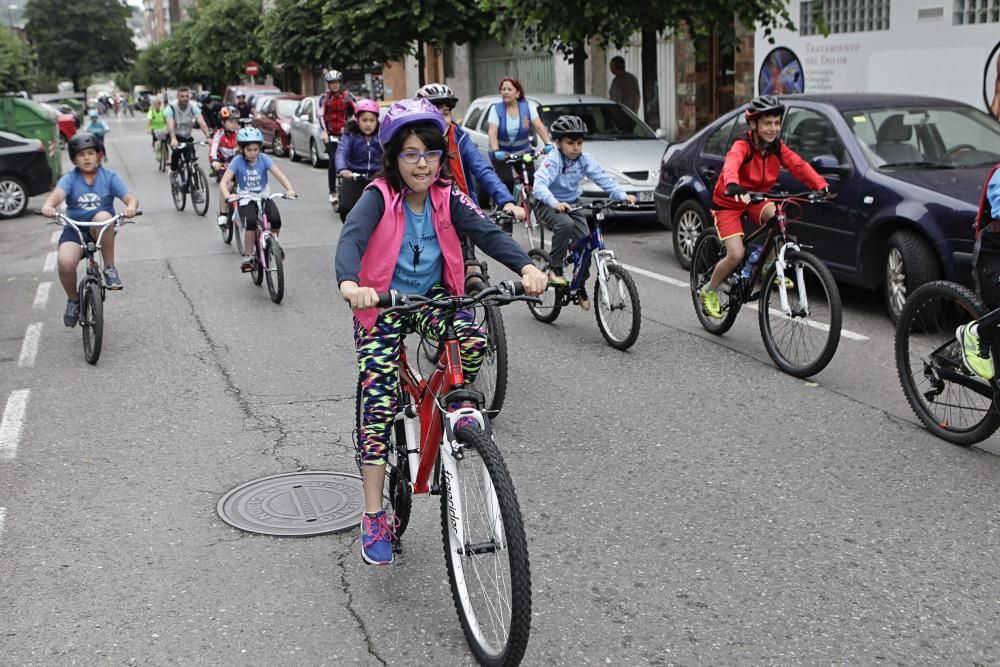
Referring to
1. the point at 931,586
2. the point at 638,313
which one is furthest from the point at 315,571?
the point at 638,313

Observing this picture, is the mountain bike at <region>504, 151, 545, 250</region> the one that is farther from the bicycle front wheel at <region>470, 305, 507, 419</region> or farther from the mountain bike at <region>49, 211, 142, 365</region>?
the bicycle front wheel at <region>470, 305, 507, 419</region>

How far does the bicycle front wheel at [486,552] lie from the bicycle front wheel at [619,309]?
14.3 feet

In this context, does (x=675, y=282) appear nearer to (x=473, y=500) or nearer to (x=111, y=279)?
(x=111, y=279)

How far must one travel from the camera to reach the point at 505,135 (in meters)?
12.9

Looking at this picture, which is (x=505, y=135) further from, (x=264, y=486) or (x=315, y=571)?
(x=315, y=571)

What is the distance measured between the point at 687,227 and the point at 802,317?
13.6ft

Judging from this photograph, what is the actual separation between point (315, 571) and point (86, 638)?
0.87 meters

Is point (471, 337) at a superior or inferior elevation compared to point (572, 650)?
superior

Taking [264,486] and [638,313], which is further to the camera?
[638,313]

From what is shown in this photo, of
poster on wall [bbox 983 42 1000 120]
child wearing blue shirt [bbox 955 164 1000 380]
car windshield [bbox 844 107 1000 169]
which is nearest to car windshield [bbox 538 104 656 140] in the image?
poster on wall [bbox 983 42 1000 120]

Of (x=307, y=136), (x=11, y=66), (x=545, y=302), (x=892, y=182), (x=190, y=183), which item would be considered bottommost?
(x=545, y=302)

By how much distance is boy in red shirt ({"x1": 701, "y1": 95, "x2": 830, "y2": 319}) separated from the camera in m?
7.55

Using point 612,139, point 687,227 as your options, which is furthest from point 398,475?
point 612,139

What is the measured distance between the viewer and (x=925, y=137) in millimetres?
9188
